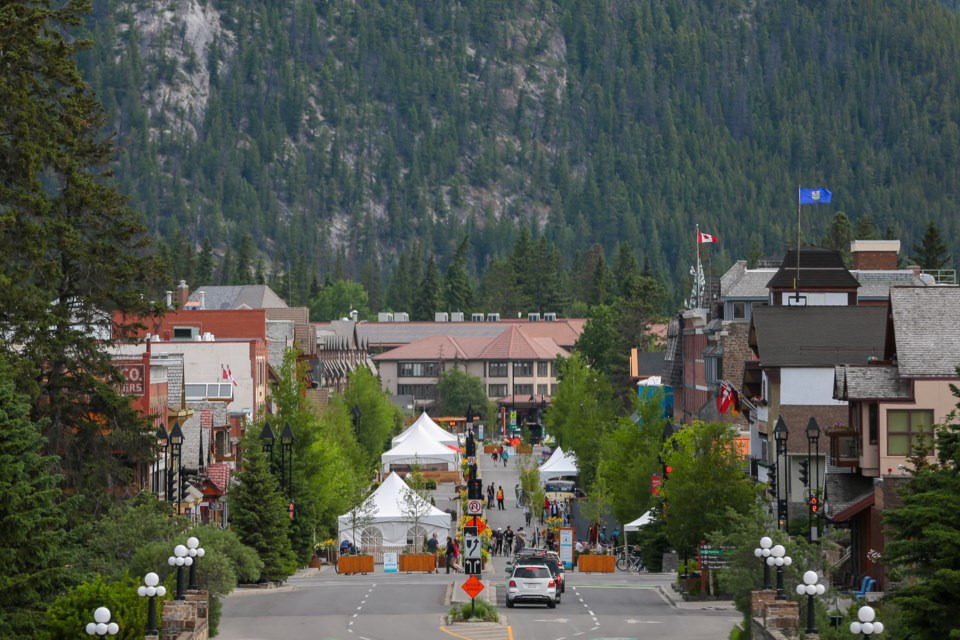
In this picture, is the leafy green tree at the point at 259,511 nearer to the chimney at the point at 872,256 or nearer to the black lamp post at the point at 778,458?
the black lamp post at the point at 778,458

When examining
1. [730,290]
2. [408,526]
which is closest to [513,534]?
[408,526]

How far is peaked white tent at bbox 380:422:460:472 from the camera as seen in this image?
130625 mm

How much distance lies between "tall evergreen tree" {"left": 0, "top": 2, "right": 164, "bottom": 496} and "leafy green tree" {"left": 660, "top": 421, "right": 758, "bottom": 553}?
20.9 m

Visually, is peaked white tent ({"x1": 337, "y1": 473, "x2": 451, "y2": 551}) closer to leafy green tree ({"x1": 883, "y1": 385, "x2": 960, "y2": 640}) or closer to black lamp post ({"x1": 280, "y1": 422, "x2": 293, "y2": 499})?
black lamp post ({"x1": 280, "y1": 422, "x2": 293, "y2": 499})

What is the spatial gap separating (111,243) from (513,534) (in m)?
44.9

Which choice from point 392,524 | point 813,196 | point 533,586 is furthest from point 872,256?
point 533,586

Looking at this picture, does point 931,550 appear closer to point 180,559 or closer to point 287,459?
point 180,559

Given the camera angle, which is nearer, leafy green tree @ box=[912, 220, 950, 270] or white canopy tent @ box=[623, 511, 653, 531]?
white canopy tent @ box=[623, 511, 653, 531]

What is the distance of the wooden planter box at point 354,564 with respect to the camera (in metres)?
83.1

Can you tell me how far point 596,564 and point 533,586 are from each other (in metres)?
24.0

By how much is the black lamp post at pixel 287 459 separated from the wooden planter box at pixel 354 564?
404 cm

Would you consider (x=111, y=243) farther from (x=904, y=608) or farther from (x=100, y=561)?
(x=904, y=608)

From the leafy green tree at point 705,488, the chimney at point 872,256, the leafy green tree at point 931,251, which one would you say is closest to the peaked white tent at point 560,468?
the chimney at point 872,256

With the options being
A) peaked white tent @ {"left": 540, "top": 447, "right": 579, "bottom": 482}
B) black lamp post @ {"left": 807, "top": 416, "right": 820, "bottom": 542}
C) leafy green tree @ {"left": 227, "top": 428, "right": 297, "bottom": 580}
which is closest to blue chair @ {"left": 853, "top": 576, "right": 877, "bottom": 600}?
black lamp post @ {"left": 807, "top": 416, "right": 820, "bottom": 542}
